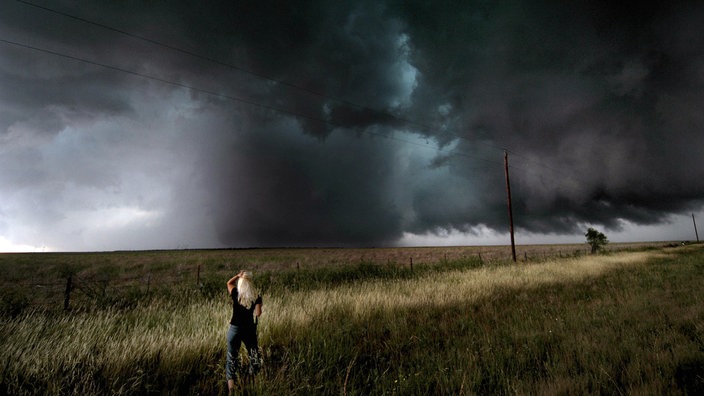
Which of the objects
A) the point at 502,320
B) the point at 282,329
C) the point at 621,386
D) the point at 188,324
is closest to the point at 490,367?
the point at 621,386

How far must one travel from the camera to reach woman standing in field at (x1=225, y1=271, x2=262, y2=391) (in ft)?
12.1

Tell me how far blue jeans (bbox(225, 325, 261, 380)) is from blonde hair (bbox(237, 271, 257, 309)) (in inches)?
12.8

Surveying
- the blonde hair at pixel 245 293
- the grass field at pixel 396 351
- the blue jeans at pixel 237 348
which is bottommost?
the grass field at pixel 396 351

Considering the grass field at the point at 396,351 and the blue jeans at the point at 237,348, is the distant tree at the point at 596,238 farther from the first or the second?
the blue jeans at the point at 237,348

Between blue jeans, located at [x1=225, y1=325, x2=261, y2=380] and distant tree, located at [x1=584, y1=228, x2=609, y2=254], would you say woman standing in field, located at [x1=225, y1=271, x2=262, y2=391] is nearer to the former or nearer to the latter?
blue jeans, located at [x1=225, y1=325, x2=261, y2=380]

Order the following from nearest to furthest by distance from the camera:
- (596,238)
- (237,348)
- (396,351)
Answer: (237,348) < (396,351) < (596,238)

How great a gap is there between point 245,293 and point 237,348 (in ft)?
2.32

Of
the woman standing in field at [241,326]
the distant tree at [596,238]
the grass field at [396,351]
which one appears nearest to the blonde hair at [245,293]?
the woman standing in field at [241,326]

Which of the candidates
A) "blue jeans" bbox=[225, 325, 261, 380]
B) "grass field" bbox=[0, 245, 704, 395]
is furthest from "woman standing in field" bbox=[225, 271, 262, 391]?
"grass field" bbox=[0, 245, 704, 395]

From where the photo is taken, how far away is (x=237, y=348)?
12.3 feet

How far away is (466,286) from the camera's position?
38.7ft

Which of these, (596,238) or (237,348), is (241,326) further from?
(596,238)

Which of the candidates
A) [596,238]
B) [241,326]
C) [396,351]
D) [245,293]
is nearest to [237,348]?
[241,326]

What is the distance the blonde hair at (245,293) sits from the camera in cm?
379
